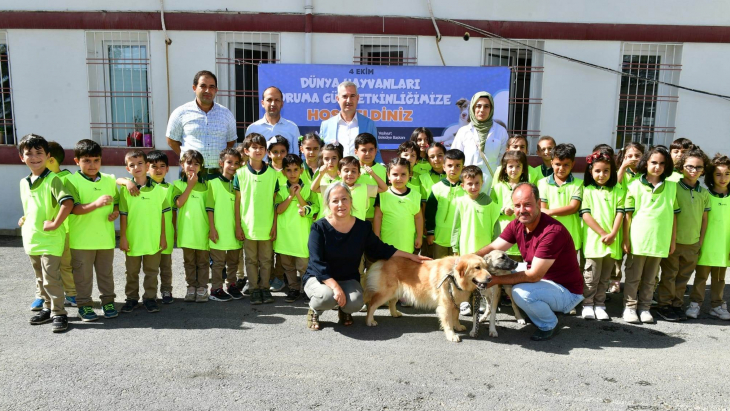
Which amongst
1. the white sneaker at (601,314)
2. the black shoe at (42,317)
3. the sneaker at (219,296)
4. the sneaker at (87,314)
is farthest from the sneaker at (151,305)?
the white sneaker at (601,314)

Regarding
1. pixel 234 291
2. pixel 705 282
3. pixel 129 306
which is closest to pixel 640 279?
pixel 705 282

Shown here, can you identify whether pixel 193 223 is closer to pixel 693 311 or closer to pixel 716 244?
pixel 693 311

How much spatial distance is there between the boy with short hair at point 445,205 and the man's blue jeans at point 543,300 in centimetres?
100

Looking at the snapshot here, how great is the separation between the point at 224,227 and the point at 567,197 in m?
3.44

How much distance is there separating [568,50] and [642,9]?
1476 millimetres

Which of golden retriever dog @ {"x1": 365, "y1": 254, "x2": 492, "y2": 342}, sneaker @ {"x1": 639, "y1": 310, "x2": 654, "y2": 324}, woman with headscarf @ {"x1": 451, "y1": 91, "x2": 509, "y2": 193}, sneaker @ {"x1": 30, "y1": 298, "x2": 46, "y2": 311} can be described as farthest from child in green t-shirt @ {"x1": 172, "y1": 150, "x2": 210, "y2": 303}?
sneaker @ {"x1": 639, "y1": 310, "x2": 654, "y2": 324}

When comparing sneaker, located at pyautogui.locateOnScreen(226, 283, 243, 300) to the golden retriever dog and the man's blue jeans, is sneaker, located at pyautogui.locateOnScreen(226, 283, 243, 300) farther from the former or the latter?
the man's blue jeans

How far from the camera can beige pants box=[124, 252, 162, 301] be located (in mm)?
4562

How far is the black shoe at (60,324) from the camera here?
402 centimetres

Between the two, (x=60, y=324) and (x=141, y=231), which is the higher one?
(x=141, y=231)

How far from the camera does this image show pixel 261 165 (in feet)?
16.0

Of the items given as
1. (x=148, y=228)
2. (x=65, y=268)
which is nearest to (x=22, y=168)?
(x=65, y=268)

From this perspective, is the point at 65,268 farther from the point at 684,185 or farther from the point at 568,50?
the point at 568,50

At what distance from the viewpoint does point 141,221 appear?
14.9 ft
